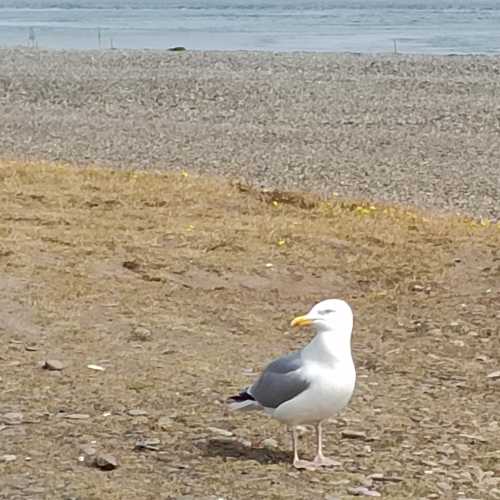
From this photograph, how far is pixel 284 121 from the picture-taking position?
21062 millimetres

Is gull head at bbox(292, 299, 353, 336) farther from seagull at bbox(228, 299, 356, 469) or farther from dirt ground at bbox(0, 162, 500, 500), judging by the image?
dirt ground at bbox(0, 162, 500, 500)

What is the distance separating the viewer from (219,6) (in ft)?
314

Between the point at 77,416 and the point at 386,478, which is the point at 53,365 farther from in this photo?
the point at 386,478

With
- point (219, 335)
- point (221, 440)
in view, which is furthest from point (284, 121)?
point (221, 440)

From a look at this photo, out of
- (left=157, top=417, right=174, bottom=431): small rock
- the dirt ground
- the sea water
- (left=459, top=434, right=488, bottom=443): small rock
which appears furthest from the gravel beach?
the sea water

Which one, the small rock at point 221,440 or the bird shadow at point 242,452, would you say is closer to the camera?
the bird shadow at point 242,452

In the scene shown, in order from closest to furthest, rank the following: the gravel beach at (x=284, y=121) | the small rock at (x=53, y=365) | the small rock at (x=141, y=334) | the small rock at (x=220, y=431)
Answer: the small rock at (x=220, y=431), the small rock at (x=53, y=365), the small rock at (x=141, y=334), the gravel beach at (x=284, y=121)

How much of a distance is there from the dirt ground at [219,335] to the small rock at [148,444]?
12 millimetres

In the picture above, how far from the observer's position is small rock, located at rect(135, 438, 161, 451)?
17.1 ft

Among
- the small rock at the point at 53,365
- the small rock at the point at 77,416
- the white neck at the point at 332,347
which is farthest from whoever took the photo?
the small rock at the point at 53,365

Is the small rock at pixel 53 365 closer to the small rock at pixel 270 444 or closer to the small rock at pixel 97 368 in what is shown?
the small rock at pixel 97 368

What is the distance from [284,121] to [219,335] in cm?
1434

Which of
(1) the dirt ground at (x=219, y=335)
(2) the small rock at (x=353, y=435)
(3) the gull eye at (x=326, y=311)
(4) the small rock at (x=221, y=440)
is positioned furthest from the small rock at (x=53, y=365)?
(3) the gull eye at (x=326, y=311)

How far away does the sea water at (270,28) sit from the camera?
44594 mm
